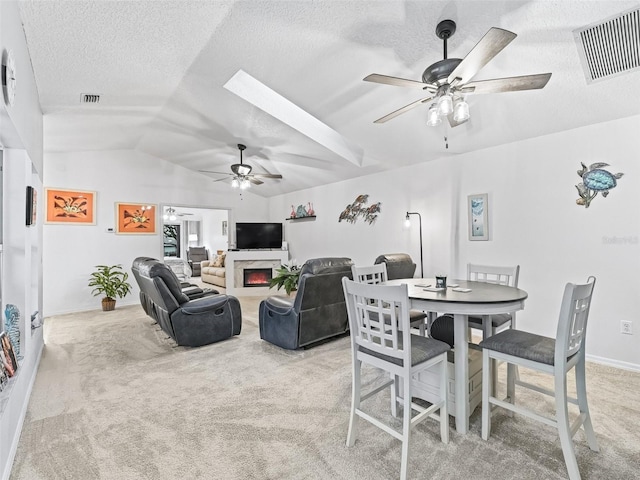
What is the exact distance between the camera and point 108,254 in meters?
5.99

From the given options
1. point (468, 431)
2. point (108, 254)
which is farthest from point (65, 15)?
point (108, 254)

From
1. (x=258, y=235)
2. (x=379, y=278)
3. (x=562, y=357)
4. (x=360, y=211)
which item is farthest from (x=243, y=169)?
(x=562, y=357)

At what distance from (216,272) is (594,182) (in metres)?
7.36

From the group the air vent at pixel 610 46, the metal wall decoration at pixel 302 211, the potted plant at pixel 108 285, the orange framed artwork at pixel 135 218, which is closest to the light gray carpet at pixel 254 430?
the air vent at pixel 610 46

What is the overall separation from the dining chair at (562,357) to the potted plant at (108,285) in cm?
597

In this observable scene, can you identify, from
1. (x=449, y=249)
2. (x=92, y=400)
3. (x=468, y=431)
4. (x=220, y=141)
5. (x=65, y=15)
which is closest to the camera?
(x=468, y=431)

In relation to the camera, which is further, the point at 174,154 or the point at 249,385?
the point at 174,154

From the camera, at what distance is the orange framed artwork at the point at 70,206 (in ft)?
17.8

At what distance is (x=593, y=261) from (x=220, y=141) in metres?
5.20

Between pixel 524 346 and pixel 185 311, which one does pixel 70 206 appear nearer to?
pixel 185 311

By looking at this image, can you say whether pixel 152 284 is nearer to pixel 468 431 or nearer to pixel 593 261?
pixel 468 431

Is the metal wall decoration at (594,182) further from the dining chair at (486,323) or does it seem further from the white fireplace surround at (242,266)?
the white fireplace surround at (242,266)

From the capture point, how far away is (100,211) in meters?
5.91

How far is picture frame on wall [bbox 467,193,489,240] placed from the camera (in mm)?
3936
